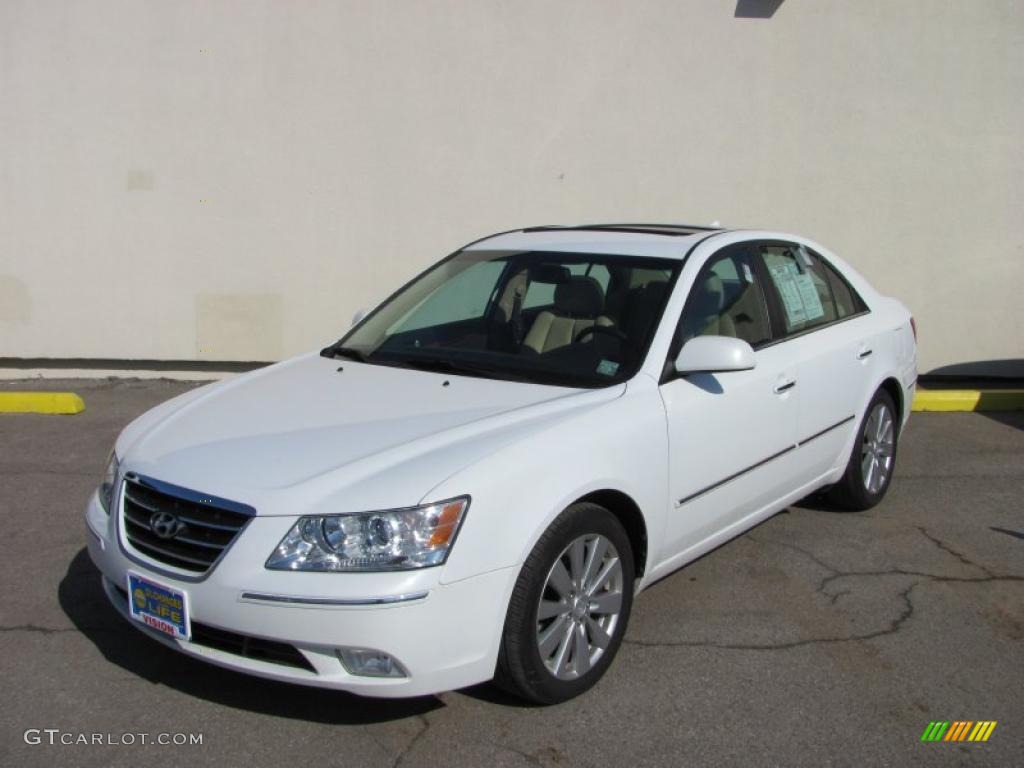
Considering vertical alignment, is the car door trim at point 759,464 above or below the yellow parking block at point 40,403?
above

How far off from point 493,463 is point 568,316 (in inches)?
53.0

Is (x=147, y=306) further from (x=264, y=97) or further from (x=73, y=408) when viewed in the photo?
(x=264, y=97)

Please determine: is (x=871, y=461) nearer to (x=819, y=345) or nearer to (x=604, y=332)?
(x=819, y=345)

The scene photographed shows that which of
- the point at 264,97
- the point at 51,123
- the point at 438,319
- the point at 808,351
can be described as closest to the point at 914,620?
the point at 808,351

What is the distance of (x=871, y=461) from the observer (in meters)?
5.62

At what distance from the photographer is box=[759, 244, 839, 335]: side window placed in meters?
4.93

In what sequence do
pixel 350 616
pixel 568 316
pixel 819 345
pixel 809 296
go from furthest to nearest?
pixel 809 296
pixel 819 345
pixel 568 316
pixel 350 616

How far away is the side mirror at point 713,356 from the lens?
12.7 ft

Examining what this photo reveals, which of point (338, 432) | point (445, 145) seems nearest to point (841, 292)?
point (338, 432)

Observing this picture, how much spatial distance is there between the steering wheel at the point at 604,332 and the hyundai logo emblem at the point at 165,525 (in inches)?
68.5

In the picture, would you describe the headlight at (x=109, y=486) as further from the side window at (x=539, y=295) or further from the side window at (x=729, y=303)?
the side window at (x=729, y=303)

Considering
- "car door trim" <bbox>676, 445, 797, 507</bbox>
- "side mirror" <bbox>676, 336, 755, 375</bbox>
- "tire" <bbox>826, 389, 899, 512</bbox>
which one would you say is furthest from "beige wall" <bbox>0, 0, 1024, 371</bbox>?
"side mirror" <bbox>676, 336, 755, 375</bbox>

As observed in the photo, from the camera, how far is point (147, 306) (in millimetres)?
8953

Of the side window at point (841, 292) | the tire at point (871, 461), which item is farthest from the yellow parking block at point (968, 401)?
the side window at point (841, 292)
